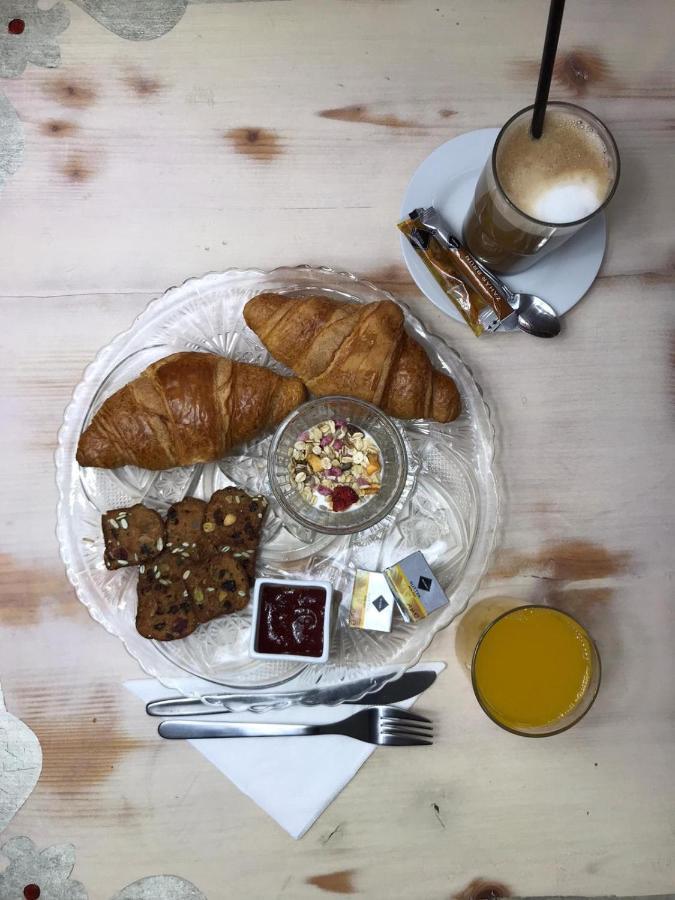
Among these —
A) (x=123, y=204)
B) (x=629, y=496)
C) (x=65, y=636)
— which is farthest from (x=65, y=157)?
(x=629, y=496)

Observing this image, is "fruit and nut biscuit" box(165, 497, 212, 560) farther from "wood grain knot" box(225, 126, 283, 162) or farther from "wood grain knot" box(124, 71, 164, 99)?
"wood grain knot" box(124, 71, 164, 99)

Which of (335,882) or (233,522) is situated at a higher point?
(233,522)

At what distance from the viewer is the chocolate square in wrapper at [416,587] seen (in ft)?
4.16

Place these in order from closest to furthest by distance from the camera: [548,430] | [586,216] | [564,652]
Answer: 1. [586,216]
2. [564,652]
3. [548,430]

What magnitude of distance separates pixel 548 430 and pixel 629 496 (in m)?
0.21

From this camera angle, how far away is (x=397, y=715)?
1.32 meters

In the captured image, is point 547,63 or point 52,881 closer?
point 547,63

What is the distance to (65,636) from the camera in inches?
53.1

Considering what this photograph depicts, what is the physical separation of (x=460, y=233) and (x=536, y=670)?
82 centimetres

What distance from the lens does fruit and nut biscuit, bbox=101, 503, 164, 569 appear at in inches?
49.5

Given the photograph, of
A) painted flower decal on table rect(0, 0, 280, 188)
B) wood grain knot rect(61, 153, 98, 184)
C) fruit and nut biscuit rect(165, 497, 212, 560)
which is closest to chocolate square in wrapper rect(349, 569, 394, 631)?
fruit and nut biscuit rect(165, 497, 212, 560)

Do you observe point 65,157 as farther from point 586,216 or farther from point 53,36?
point 586,216

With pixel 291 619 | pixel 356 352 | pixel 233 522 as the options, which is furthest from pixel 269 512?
pixel 356 352

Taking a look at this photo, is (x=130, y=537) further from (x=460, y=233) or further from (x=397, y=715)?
→ (x=460, y=233)
